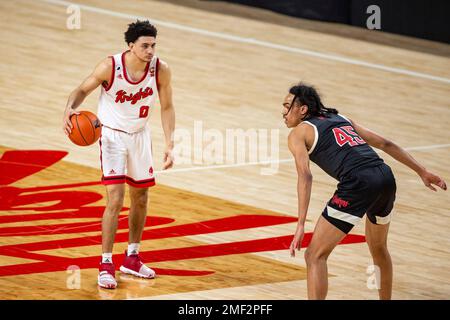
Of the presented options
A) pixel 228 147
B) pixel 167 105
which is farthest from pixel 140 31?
pixel 228 147

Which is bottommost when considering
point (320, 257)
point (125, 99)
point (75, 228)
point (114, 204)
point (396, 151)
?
point (75, 228)

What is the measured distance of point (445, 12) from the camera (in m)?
21.1

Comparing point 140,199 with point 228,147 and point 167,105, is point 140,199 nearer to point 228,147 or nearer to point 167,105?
point 167,105

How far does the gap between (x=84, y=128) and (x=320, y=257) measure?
7.95 ft

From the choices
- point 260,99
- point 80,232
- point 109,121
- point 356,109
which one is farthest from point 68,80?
point 109,121

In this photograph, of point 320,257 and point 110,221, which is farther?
point 110,221

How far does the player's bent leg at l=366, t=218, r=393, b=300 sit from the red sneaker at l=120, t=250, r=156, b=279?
1944 millimetres

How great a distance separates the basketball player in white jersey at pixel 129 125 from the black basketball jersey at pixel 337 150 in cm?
153

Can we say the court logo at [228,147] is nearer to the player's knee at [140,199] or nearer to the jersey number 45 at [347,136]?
the player's knee at [140,199]

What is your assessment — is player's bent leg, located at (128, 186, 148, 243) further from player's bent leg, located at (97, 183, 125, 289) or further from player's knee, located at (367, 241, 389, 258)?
player's knee, located at (367, 241, 389, 258)

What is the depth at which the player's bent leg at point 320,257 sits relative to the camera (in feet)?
27.5

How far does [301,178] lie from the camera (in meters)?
8.29

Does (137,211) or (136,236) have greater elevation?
(137,211)

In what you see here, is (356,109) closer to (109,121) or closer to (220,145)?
(220,145)
